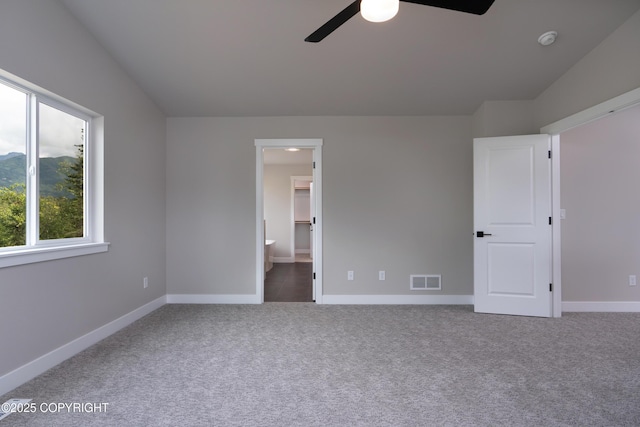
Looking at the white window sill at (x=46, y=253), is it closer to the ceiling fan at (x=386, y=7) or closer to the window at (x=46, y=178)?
the window at (x=46, y=178)

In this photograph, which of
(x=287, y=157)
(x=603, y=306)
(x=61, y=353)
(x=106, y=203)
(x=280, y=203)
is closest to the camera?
(x=61, y=353)

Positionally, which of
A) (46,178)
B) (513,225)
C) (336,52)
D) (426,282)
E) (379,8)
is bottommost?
(426,282)

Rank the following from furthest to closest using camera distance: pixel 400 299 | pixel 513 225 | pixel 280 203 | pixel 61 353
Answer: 1. pixel 280 203
2. pixel 400 299
3. pixel 513 225
4. pixel 61 353

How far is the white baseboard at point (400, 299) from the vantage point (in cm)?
420

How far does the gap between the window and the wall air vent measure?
3486 millimetres

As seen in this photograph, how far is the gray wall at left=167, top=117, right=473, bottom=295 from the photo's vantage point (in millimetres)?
4227

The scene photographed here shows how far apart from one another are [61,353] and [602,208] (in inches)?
223

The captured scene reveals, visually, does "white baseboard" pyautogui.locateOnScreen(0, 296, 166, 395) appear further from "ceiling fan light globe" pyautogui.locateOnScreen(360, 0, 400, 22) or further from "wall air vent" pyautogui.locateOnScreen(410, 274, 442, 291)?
"wall air vent" pyautogui.locateOnScreen(410, 274, 442, 291)

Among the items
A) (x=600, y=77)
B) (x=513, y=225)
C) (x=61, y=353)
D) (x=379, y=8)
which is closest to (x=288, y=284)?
(x=61, y=353)

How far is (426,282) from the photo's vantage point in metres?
4.21

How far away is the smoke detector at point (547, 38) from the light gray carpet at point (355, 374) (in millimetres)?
2719

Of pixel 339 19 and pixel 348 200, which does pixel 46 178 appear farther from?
pixel 348 200

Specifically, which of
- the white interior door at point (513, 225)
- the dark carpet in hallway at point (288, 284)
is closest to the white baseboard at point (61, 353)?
the dark carpet in hallway at point (288, 284)

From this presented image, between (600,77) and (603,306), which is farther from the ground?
(600,77)
